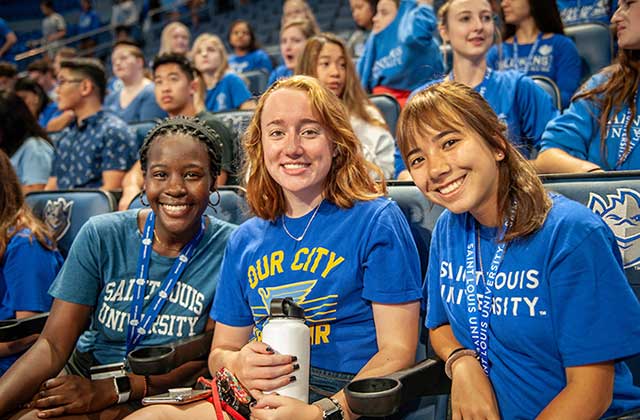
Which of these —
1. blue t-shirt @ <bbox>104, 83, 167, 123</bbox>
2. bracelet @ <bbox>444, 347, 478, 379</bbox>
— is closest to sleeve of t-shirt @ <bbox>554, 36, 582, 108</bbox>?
bracelet @ <bbox>444, 347, 478, 379</bbox>

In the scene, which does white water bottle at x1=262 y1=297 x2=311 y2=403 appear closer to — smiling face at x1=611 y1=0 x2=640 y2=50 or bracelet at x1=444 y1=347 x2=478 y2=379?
bracelet at x1=444 y1=347 x2=478 y2=379

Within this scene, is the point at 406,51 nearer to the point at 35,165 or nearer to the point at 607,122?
the point at 607,122

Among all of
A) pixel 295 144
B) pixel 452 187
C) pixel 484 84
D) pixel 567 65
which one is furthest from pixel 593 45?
pixel 452 187

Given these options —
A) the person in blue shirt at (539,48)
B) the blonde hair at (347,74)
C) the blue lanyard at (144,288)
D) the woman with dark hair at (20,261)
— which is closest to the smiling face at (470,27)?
the blonde hair at (347,74)

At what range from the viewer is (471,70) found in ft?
10.1

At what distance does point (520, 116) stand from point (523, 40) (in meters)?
1.14

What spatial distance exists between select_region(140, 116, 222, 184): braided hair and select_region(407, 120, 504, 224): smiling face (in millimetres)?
811

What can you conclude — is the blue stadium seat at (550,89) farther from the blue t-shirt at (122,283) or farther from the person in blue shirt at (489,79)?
the blue t-shirt at (122,283)

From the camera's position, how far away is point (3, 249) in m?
2.37

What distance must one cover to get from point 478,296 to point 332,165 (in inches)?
23.2

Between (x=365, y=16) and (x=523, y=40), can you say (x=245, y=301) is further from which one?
→ (x=365, y=16)

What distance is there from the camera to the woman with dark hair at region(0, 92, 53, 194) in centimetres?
397

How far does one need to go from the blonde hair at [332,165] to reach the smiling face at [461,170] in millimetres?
330

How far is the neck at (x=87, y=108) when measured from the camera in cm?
405
